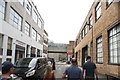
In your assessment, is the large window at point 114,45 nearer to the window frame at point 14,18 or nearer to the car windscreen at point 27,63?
the car windscreen at point 27,63

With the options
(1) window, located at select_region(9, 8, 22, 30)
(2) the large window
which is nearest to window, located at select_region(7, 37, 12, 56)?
(1) window, located at select_region(9, 8, 22, 30)

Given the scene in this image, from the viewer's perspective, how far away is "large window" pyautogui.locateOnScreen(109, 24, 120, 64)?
1284 cm

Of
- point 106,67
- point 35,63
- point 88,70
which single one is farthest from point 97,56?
point 88,70

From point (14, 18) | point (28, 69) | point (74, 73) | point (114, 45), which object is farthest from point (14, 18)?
point (74, 73)

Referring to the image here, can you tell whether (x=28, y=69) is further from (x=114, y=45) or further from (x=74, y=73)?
(x=114, y=45)

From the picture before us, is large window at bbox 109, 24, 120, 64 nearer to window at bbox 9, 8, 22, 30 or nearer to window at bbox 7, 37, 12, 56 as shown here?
window at bbox 7, 37, 12, 56

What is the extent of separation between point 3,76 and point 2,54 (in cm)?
1608

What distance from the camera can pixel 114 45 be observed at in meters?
13.6

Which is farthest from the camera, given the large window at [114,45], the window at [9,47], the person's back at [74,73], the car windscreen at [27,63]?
the window at [9,47]

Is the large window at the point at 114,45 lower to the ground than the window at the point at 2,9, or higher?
lower

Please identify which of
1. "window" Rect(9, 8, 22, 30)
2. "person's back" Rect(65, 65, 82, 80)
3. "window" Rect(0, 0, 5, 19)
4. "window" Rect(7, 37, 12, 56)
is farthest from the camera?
"window" Rect(9, 8, 22, 30)

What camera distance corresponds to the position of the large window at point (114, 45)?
12.8m

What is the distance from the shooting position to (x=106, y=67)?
15453mm

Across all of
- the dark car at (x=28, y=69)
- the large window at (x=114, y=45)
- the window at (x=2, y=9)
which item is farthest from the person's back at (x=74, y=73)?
the window at (x=2, y=9)
